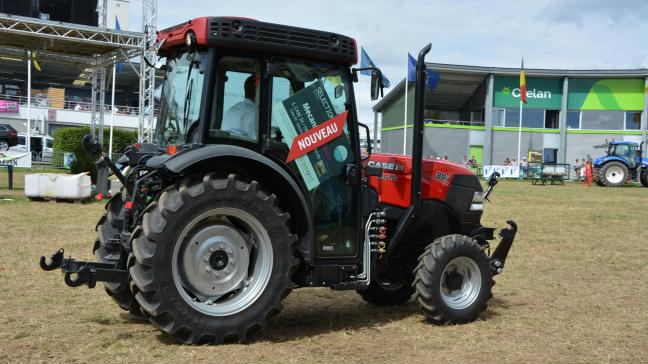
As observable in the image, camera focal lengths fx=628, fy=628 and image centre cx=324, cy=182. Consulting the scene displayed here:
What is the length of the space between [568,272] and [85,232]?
25.9 ft

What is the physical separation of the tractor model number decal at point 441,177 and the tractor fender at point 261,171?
1.50 metres

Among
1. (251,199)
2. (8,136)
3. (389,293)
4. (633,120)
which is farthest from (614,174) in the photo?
(8,136)

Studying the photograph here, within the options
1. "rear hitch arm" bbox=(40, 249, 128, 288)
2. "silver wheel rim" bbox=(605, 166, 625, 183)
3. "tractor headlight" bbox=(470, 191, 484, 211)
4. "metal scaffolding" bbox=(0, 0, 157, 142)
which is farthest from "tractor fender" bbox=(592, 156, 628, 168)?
"rear hitch arm" bbox=(40, 249, 128, 288)

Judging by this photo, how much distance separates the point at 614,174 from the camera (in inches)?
1217

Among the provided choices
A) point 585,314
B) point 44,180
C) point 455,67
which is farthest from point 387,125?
point 585,314

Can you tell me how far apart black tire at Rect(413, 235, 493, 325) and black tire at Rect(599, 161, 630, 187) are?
2809 centimetres

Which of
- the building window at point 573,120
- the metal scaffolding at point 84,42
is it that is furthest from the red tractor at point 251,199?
the building window at point 573,120

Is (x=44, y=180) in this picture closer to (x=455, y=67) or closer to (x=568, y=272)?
(x=568, y=272)

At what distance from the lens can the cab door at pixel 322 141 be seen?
15.6 ft

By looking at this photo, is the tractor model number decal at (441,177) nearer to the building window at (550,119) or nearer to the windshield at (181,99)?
the windshield at (181,99)

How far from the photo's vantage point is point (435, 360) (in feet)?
14.6

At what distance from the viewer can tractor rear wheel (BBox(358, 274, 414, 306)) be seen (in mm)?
5945

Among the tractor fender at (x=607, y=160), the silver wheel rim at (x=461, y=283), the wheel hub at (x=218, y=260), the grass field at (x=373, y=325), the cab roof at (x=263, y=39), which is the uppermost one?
the cab roof at (x=263, y=39)

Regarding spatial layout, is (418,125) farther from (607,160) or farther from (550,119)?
(550,119)
